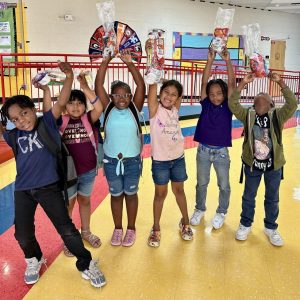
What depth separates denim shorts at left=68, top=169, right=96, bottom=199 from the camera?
2.48 metres

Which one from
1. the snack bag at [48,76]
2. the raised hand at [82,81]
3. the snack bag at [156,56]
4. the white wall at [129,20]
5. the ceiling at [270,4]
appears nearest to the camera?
the snack bag at [48,76]

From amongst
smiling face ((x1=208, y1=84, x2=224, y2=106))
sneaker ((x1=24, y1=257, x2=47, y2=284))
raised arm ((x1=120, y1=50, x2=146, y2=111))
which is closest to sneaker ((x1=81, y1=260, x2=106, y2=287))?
sneaker ((x1=24, y1=257, x2=47, y2=284))

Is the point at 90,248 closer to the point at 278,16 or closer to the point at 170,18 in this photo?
the point at 170,18

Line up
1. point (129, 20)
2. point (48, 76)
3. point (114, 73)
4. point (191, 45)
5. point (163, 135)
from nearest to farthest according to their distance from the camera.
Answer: point (48, 76)
point (163, 135)
point (114, 73)
point (129, 20)
point (191, 45)

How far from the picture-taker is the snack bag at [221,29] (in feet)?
8.39

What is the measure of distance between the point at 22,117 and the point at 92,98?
1.68 feet

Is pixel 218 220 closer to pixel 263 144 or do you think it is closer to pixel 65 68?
pixel 263 144

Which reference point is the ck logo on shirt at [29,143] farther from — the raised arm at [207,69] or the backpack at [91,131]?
the raised arm at [207,69]

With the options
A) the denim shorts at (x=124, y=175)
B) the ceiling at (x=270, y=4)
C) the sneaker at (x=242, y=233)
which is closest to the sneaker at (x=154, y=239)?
the denim shorts at (x=124, y=175)

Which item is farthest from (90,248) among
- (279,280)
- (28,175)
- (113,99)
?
(279,280)

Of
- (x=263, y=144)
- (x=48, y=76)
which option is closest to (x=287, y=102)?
(x=263, y=144)

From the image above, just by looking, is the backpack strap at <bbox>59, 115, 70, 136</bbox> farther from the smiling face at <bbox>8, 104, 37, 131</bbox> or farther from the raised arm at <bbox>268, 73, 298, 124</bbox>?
the raised arm at <bbox>268, 73, 298, 124</bbox>

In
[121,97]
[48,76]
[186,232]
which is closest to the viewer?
[48,76]

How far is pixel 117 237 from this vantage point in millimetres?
2717
